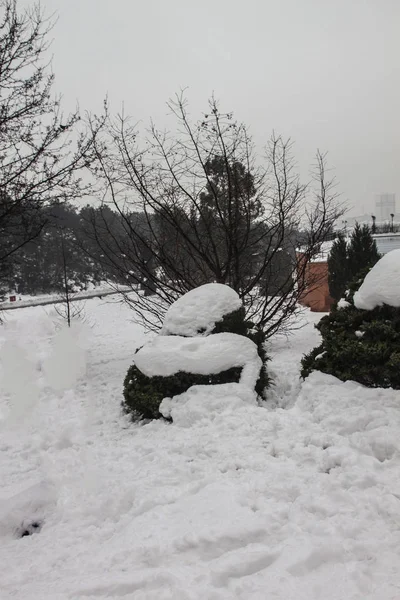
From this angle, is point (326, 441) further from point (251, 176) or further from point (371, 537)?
point (251, 176)

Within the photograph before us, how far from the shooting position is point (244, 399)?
14.6ft

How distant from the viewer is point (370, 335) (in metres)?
4.44

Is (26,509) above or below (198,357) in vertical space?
below

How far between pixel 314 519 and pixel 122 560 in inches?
46.8

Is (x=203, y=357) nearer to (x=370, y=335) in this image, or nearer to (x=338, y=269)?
(x=370, y=335)

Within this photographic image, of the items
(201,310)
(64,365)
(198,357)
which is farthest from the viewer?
(64,365)

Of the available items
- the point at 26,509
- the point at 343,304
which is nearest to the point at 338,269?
the point at 343,304

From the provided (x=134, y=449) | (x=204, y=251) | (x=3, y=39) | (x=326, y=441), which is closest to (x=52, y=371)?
(x=204, y=251)

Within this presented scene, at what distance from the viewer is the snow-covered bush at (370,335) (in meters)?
4.22

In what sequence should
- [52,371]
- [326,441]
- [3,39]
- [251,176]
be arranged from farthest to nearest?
1. [52,371]
2. [251,176]
3. [3,39]
4. [326,441]

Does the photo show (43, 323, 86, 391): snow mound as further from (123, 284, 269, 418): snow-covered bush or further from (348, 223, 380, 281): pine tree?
(348, 223, 380, 281): pine tree

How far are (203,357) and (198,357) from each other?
60 millimetres

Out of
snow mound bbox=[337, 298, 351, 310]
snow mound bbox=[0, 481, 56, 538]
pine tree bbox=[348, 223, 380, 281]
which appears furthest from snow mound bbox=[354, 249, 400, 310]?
pine tree bbox=[348, 223, 380, 281]

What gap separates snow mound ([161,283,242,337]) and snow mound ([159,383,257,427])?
96cm
